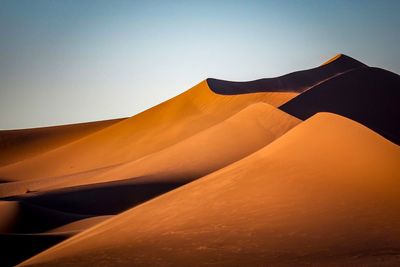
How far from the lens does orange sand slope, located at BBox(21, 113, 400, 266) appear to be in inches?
338

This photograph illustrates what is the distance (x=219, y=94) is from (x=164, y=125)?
653cm

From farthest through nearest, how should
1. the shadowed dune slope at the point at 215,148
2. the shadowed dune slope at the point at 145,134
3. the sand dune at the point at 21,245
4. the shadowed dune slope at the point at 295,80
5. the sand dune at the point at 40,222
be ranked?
the shadowed dune slope at the point at 295,80
the shadowed dune slope at the point at 145,134
the shadowed dune slope at the point at 215,148
the sand dune at the point at 40,222
the sand dune at the point at 21,245

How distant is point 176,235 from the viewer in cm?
1070

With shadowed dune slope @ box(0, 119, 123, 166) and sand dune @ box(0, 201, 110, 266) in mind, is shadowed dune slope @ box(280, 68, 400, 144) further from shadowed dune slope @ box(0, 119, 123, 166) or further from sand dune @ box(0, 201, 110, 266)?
shadowed dune slope @ box(0, 119, 123, 166)

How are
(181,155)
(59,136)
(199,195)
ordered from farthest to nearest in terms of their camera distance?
(59,136) < (181,155) < (199,195)

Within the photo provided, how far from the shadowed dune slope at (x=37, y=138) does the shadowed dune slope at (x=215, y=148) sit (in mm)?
41543

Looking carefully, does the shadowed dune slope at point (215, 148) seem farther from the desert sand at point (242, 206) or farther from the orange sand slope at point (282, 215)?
the orange sand slope at point (282, 215)

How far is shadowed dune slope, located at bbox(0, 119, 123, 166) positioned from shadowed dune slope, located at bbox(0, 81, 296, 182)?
13621mm

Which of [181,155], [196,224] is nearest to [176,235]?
[196,224]

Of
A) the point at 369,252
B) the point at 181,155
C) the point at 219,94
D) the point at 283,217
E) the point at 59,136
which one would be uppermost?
the point at 59,136

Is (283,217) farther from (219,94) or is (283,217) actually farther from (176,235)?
(219,94)

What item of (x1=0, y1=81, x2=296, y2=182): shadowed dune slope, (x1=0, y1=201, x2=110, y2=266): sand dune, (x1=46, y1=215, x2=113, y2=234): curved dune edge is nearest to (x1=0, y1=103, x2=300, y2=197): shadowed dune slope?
(x1=46, y1=215, x2=113, y2=234): curved dune edge

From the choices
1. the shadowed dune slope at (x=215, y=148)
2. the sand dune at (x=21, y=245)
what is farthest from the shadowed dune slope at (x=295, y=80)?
the sand dune at (x=21, y=245)

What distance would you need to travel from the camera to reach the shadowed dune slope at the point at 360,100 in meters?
32.8
